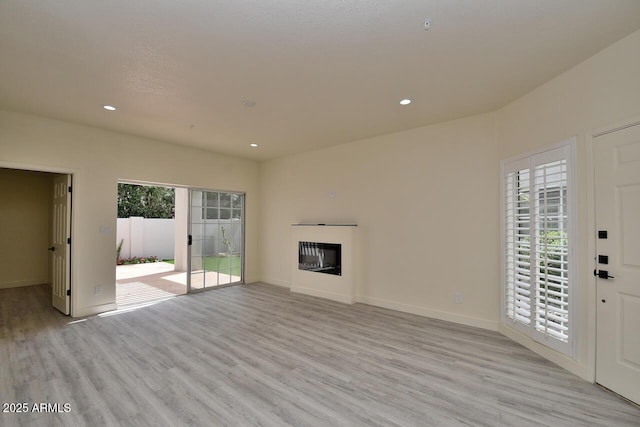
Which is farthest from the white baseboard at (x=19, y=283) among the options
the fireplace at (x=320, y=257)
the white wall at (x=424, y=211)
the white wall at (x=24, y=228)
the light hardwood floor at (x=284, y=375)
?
the white wall at (x=424, y=211)

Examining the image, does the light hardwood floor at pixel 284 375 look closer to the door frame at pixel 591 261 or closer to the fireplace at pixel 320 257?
Answer: the door frame at pixel 591 261

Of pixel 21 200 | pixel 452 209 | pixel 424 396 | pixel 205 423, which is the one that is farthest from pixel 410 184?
pixel 21 200

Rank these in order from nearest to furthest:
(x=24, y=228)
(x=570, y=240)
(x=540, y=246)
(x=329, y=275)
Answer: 1. (x=570, y=240)
2. (x=540, y=246)
3. (x=329, y=275)
4. (x=24, y=228)

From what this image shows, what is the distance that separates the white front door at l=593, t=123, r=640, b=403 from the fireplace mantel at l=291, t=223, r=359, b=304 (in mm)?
3061

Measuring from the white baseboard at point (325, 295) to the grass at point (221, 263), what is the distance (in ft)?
4.89

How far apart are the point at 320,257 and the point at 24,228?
20.7 feet

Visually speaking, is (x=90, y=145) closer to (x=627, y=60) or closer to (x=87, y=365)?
(x=87, y=365)

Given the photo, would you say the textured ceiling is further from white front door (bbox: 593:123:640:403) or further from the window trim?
white front door (bbox: 593:123:640:403)

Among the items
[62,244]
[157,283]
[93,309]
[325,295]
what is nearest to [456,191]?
[325,295]

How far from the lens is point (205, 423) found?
6.54 feet

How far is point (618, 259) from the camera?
2352 mm

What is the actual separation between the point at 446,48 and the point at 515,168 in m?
1.83

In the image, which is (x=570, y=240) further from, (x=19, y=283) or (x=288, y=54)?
(x=19, y=283)

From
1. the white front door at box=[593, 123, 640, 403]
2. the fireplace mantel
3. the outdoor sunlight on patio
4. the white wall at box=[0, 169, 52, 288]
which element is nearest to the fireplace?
the fireplace mantel
